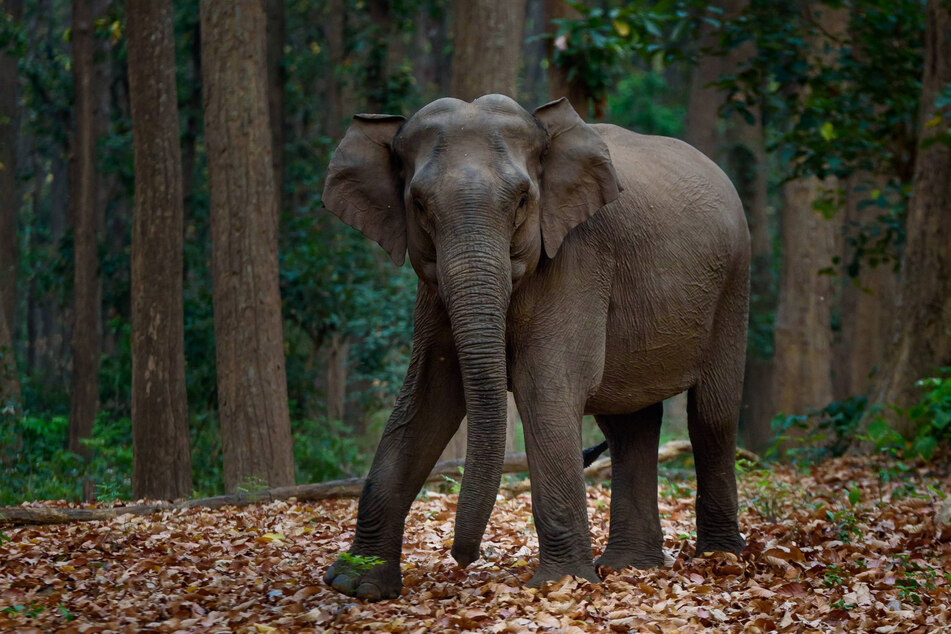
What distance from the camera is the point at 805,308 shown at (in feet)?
56.0

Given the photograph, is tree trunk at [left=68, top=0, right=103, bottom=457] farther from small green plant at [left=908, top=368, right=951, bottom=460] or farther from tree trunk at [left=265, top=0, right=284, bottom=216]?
small green plant at [left=908, top=368, right=951, bottom=460]

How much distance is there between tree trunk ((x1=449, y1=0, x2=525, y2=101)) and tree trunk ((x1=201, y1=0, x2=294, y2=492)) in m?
2.32

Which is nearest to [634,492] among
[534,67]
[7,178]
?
[7,178]

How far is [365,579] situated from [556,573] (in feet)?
3.45

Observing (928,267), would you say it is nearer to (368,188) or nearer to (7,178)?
(368,188)

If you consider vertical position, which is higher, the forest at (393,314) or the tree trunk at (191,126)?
the tree trunk at (191,126)

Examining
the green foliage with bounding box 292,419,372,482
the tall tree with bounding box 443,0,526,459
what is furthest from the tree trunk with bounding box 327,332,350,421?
the tall tree with bounding box 443,0,526,459

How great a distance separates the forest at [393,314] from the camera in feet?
22.9

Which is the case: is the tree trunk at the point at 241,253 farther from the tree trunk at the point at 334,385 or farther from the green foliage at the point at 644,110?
the green foliage at the point at 644,110

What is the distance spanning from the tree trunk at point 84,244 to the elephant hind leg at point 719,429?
1073 centimetres

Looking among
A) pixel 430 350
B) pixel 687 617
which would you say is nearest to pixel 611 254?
pixel 430 350

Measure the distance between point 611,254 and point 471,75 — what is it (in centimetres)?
582

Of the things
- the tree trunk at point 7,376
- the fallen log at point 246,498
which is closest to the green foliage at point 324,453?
the tree trunk at point 7,376

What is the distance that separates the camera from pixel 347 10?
24.6m
